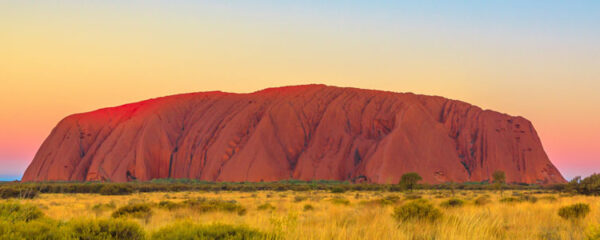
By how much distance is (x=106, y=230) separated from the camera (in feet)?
23.8

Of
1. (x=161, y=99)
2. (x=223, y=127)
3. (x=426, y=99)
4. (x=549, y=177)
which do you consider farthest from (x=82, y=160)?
(x=549, y=177)

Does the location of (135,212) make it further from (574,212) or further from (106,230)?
(574,212)

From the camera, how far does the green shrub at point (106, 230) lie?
691 centimetres

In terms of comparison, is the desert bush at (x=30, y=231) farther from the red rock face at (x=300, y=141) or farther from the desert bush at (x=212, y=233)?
the red rock face at (x=300, y=141)

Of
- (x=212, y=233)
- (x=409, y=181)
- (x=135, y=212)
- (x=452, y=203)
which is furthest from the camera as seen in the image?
(x=409, y=181)

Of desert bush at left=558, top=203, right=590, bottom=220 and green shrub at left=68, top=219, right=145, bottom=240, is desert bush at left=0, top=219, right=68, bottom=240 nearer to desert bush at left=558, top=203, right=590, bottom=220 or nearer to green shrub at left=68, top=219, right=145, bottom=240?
green shrub at left=68, top=219, right=145, bottom=240

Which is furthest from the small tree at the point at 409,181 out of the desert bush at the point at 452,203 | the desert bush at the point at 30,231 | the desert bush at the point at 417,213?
the desert bush at the point at 30,231

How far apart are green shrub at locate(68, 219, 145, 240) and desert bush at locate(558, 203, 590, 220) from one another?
1077 cm

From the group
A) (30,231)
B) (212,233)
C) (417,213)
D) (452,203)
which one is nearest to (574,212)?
(417,213)

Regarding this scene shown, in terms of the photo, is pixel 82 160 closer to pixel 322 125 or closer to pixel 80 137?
pixel 80 137

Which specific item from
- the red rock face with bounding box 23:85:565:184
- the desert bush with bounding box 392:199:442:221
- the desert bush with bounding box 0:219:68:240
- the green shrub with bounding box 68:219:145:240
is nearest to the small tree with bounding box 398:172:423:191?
the red rock face with bounding box 23:85:565:184

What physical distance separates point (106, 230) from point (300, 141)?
85897mm

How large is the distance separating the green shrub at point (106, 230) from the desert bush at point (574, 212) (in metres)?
10.8

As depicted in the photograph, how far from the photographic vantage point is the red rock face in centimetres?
8512
